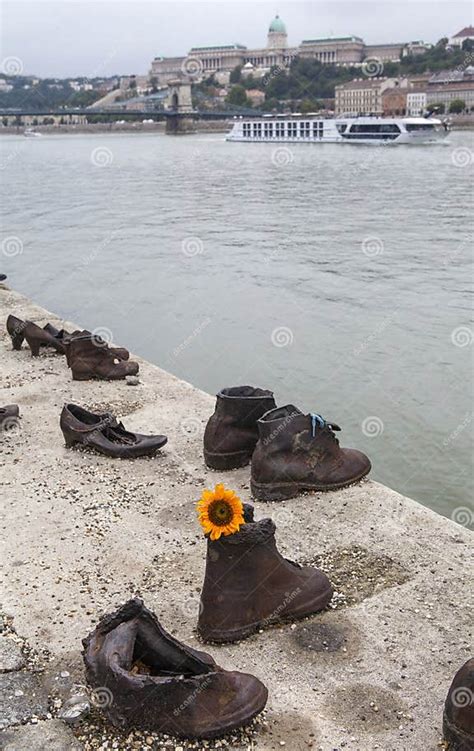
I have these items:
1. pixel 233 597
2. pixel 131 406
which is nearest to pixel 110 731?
pixel 233 597

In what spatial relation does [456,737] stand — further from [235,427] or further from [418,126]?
[418,126]

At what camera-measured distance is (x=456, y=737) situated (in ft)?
9.09

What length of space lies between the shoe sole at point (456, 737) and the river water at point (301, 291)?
329 cm

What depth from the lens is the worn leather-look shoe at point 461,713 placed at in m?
2.73

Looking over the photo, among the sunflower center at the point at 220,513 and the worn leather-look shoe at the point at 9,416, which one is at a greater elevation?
the sunflower center at the point at 220,513

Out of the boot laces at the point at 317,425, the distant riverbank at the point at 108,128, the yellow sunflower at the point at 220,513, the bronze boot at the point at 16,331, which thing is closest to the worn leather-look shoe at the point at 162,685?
the yellow sunflower at the point at 220,513

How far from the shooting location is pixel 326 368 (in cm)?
948

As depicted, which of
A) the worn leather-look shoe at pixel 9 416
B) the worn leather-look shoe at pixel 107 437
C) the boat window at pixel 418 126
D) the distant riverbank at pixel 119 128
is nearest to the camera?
the worn leather-look shoe at pixel 107 437

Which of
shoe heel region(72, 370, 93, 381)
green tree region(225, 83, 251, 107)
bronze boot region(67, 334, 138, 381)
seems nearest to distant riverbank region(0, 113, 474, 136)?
green tree region(225, 83, 251, 107)

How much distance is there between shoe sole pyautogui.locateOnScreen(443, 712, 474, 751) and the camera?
2.73m

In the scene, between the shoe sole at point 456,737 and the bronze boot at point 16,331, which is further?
the bronze boot at point 16,331

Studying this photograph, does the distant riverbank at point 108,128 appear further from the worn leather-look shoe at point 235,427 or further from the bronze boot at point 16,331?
the worn leather-look shoe at point 235,427

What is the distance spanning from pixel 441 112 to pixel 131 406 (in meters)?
109

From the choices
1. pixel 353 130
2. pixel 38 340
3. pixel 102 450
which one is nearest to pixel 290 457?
pixel 102 450
